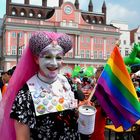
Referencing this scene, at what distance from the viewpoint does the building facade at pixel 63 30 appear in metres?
47.8

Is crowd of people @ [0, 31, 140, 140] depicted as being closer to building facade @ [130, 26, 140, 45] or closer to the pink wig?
the pink wig

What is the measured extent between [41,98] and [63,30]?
155 feet

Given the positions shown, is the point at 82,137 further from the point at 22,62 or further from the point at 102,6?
the point at 102,6

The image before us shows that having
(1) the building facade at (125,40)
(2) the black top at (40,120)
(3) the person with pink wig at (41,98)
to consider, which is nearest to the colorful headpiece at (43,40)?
(3) the person with pink wig at (41,98)

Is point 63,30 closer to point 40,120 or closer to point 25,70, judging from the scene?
point 25,70

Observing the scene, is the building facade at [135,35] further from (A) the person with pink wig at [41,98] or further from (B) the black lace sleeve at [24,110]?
Answer: (B) the black lace sleeve at [24,110]

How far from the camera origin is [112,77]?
10.3 ft

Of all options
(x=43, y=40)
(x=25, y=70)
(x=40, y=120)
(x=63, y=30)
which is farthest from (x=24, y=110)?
(x=63, y=30)

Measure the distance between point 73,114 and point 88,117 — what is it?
0.17 metres

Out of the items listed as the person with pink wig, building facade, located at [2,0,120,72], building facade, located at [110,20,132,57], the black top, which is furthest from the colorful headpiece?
building facade, located at [110,20,132,57]

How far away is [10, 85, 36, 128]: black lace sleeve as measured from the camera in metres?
2.31

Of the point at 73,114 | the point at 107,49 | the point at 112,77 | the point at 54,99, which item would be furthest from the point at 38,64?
the point at 107,49

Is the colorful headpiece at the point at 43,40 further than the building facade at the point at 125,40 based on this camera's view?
No

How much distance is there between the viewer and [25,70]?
2.51 m
